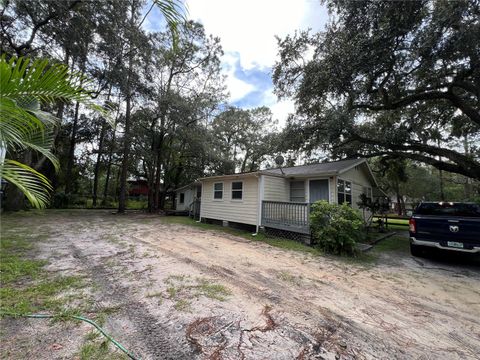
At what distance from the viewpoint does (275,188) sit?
9.98 m

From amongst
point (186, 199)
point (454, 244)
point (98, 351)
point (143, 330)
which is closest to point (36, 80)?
point (98, 351)

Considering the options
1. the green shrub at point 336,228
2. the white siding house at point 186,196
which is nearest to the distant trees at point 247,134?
the white siding house at point 186,196

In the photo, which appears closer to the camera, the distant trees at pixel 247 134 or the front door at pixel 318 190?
the front door at pixel 318 190

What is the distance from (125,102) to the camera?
16047mm

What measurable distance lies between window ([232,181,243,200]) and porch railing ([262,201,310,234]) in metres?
1.61

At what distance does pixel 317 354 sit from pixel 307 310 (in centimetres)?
89

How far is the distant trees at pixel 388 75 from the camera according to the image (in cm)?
710

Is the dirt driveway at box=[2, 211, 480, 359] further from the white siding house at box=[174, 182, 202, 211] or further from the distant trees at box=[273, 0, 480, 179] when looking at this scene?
the white siding house at box=[174, 182, 202, 211]

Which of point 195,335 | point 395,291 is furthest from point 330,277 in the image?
point 195,335

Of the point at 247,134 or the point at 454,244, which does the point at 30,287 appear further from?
the point at 247,134

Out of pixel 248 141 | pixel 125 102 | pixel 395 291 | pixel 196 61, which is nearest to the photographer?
pixel 395 291

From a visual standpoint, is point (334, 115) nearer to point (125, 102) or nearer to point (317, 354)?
point (317, 354)

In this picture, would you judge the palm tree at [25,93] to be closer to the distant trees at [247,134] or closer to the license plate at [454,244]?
the license plate at [454,244]

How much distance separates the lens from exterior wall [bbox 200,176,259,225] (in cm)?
974
